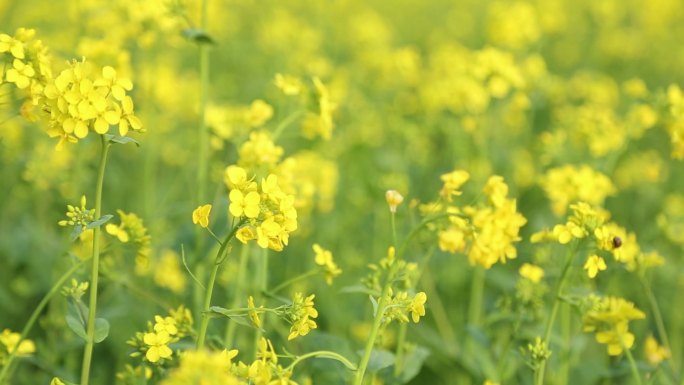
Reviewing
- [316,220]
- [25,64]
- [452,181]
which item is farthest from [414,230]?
[316,220]

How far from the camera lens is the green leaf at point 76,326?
2252mm

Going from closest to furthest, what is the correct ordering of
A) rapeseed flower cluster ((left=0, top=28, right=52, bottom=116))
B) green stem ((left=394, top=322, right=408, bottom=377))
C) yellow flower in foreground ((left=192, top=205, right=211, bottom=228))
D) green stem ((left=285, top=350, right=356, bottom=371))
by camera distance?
green stem ((left=285, top=350, right=356, bottom=371)), yellow flower in foreground ((left=192, top=205, right=211, bottom=228)), rapeseed flower cluster ((left=0, top=28, right=52, bottom=116)), green stem ((left=394, top=322, right=408, bottom=377))

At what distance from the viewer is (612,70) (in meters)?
8.32

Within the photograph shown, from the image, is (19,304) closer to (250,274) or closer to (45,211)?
(45,211)

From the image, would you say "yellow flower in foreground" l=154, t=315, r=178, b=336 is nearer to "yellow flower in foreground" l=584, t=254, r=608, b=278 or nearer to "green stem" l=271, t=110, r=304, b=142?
"green stem" l=271, t=110, r=304, b=142

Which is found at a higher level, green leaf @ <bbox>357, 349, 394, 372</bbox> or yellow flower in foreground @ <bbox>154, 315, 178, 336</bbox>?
yellow flower in foreground @ <bbox>154, 315, 178, 336</bbox>

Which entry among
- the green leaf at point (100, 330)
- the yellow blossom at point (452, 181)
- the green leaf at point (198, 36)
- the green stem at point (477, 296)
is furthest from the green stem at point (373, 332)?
the green stem at point (477, 296)

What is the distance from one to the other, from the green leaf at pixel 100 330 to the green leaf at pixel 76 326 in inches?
1.3

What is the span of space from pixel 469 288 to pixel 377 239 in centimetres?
53

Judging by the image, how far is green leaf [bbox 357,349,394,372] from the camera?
95.7 inches

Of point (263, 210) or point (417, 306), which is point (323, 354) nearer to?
point (417, 306)

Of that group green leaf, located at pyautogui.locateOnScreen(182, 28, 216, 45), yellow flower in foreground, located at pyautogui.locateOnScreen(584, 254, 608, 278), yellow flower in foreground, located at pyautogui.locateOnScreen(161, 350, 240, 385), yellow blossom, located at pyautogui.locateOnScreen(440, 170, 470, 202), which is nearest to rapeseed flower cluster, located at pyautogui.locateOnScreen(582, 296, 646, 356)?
yellow flower in foreground, located at pyautogui.locateOnScreen(584, 254, 608, 278)

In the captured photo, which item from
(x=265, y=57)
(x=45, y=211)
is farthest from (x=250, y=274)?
(x=265, y=57)

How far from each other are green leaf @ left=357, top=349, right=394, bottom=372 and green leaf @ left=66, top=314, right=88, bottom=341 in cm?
78
